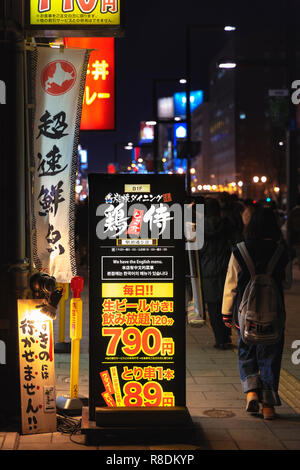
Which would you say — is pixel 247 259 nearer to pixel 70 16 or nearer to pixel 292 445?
pixel 292 445

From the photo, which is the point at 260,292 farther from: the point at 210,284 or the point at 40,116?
the point at 210,284

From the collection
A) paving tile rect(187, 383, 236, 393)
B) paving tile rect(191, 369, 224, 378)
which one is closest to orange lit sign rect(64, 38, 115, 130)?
paving tile rect(191, 369, 224, 378)

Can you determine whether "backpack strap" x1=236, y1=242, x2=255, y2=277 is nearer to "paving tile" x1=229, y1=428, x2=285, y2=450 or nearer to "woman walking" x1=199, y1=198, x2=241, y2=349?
"paving tile" x1=229, y1=428, x2=285, y2=450

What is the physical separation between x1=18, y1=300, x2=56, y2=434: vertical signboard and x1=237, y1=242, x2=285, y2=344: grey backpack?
189 centimetres

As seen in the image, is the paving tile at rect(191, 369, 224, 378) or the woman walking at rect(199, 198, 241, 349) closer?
the paving tile at rect(191, 369, 224, 378)

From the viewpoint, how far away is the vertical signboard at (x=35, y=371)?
6301mm

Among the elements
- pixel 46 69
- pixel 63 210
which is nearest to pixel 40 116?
pixel 46 69

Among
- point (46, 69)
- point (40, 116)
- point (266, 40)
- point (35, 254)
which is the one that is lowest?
point (35, 254)

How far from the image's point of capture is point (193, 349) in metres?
10.2

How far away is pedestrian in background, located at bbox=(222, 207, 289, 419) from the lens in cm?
693

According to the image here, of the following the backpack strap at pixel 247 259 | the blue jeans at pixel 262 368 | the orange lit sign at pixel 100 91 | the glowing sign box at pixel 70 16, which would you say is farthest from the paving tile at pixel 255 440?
the orange lit sign at pixel 100 91

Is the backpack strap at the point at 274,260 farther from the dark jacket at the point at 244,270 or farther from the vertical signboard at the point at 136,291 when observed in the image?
the vertical signboard at the point at 136,291

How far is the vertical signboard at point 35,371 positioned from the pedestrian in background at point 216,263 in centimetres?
425
